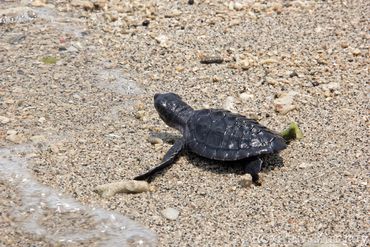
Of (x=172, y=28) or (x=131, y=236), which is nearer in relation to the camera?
(x=131, y=236)

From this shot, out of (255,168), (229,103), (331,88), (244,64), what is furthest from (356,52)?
(255,168)

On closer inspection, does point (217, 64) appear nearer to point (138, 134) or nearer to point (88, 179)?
point (138, 134)

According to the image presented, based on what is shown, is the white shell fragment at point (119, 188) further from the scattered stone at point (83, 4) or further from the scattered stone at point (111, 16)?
the scattered stone at point (83, 4)

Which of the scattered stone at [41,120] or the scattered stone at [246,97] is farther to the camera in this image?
the scattered stone at [246,97]

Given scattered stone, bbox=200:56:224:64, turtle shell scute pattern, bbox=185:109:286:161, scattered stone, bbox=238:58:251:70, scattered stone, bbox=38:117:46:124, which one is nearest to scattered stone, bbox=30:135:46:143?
scattered stone, bbox=38:117:46:124

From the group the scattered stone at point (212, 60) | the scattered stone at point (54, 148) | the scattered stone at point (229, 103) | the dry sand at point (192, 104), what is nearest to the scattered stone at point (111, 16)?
the dry sand at point (192, 104)

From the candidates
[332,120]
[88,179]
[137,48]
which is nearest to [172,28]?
[137,48]
